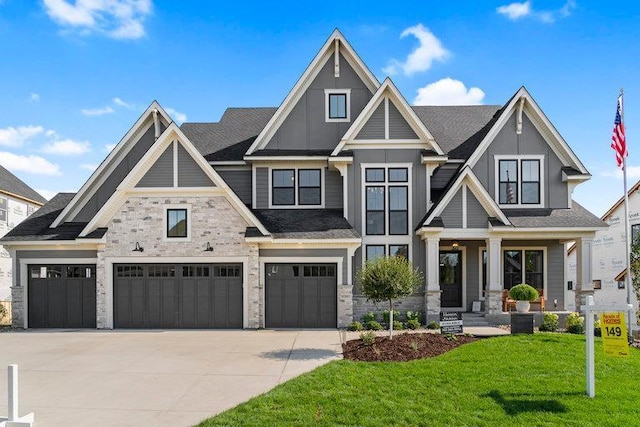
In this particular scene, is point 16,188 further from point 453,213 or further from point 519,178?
point 519,178

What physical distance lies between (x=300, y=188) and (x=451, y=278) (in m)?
7.71

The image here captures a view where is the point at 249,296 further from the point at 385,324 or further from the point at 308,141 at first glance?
the point at 308,141

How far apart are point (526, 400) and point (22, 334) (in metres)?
17.0

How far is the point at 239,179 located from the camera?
20.7 m

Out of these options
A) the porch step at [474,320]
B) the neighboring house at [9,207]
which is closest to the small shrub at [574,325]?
the porch step at [474,320]

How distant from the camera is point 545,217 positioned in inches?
739

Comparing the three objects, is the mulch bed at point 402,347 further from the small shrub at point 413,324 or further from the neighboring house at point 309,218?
the neighboring house at point 309,218

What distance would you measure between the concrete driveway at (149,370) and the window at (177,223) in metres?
3.71

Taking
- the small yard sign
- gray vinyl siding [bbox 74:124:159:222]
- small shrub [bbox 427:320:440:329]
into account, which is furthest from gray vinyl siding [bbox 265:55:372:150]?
the small yard sign

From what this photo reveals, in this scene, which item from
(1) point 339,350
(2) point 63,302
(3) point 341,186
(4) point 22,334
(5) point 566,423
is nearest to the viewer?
(5) point 566,423

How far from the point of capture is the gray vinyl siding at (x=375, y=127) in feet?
62.9

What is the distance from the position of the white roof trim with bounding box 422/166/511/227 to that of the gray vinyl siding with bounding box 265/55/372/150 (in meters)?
5.25

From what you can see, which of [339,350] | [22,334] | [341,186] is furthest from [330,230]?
[22,334]

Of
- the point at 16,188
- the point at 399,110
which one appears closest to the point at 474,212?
the point at 399,110
